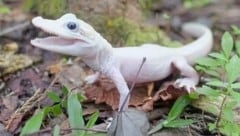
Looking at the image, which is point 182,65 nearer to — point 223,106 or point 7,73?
point 223,106

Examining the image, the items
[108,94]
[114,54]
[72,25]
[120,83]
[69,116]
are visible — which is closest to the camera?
[69,116]

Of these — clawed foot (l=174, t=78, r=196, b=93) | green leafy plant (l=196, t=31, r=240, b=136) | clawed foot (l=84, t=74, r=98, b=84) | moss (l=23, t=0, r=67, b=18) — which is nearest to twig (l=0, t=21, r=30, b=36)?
moss (l=23, t=0, r=67, b=18)

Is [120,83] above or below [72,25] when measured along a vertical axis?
below

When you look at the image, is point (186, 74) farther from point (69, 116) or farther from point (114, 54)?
point (69, 116)

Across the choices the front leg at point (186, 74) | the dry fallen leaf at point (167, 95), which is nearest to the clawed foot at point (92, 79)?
the dry fallen leaf at point (167, 95)

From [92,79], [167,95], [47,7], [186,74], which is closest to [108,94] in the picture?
[92,79]

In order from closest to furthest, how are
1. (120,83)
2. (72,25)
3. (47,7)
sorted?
1. (72,25)
2. (120,83)
3. (47,7)

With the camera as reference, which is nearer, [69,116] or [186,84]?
[69,116]

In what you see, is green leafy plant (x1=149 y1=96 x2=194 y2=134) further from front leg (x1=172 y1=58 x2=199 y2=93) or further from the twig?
the twig

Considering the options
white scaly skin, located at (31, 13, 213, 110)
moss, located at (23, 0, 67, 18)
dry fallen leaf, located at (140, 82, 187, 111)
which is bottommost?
dry fallen leaf, located at (140, 82, 187, 111)
